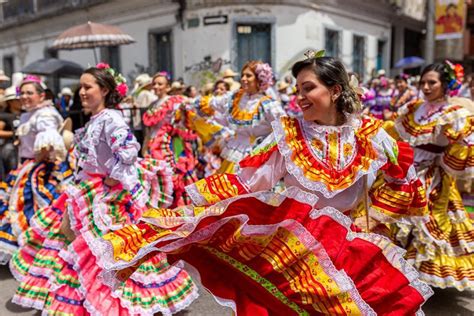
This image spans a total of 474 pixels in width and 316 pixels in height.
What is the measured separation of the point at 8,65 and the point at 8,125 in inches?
912

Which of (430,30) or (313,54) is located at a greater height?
(430,30)

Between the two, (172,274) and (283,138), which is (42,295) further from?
(283,138)

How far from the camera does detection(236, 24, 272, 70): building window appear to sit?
15.4 metres

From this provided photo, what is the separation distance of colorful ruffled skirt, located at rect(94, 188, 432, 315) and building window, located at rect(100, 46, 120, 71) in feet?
55.9

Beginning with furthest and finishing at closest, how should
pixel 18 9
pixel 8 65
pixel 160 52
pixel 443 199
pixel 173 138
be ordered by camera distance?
pixel 8 65 < pixel 18 9 < pixel 160 52 < pixel 173 138 < pixel 443 199

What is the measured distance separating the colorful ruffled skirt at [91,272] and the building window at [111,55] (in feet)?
50.1

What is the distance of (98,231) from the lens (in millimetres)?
3445

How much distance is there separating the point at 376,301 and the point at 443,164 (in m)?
2.41

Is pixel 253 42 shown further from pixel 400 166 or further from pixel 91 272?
pixel 400 166

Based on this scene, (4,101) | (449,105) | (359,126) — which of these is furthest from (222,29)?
(359,126)

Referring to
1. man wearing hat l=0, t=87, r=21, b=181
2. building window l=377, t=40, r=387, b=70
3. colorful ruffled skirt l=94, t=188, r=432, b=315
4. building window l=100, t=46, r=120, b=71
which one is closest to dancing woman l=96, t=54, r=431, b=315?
colorful ruffled skirt l=94, t=188, r=432, b=315

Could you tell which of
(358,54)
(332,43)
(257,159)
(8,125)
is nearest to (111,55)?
(332,43)

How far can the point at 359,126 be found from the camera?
273cm

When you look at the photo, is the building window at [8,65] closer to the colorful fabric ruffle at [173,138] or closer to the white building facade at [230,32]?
the white building facade at [230,32]
